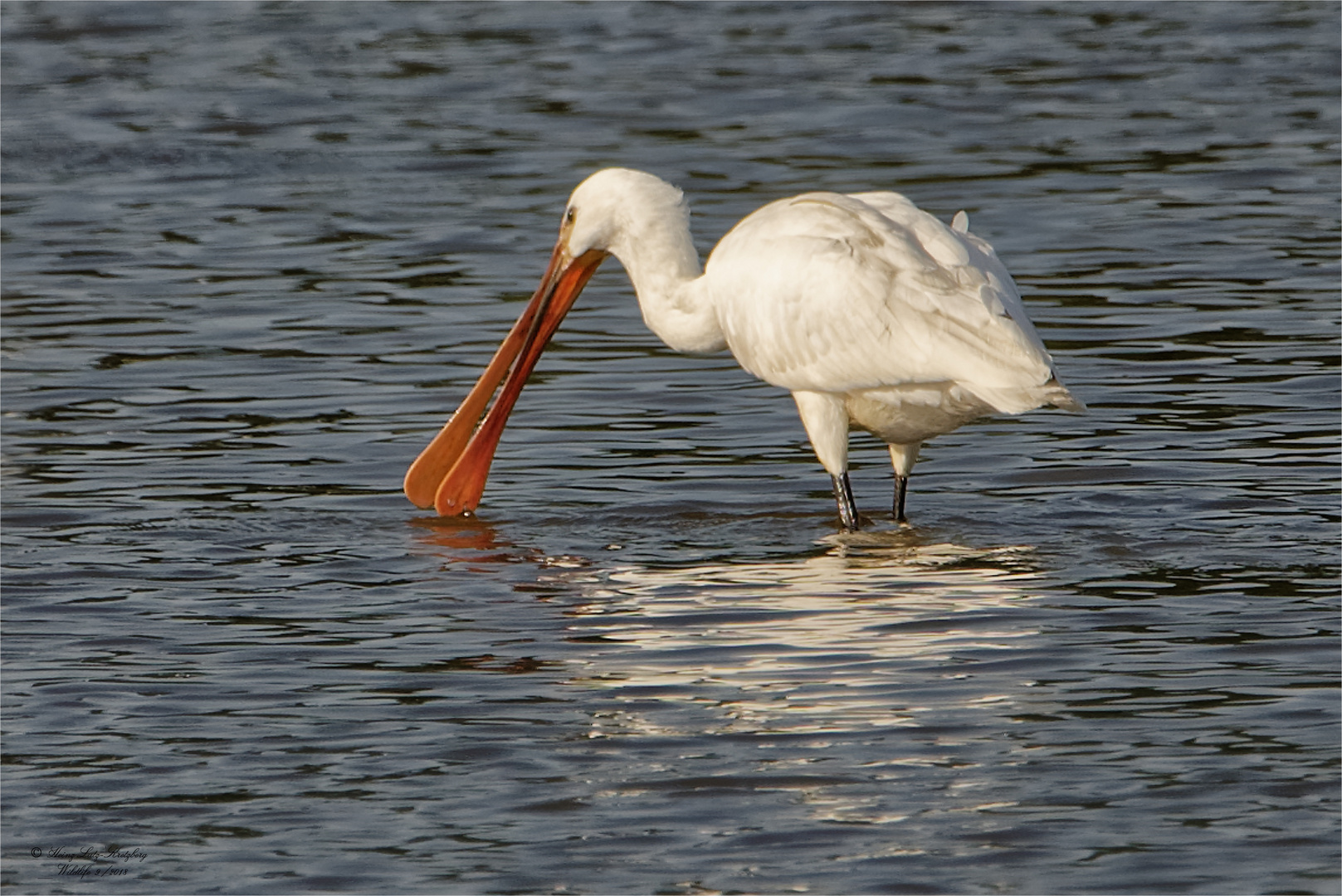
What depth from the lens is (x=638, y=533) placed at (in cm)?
983

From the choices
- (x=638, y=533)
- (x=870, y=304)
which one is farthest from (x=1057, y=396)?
(x=638, y=533)

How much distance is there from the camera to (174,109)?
20.3 metres

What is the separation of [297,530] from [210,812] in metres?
3.34

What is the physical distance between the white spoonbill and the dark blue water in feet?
1.26

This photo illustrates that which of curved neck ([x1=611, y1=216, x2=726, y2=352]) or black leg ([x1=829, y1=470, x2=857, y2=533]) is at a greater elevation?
curved neck ([x1=611, y1=216, x2=726, y2=352])

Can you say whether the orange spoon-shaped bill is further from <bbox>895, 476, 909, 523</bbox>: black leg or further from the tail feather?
the tail feather

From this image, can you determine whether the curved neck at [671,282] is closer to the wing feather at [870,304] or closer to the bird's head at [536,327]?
the bird's head at [536,327]

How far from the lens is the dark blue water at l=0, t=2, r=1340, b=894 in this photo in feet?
21.2

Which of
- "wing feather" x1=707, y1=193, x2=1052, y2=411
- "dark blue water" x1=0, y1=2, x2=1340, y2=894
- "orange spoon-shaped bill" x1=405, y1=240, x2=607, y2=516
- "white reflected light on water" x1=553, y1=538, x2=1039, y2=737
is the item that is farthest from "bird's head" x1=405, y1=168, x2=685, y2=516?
"white reflected light on water" x1=553, y1=538, x2=1039, y2=737

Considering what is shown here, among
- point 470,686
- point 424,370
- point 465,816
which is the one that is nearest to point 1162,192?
point 424,370

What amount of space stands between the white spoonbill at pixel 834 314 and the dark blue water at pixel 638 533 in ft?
1.26

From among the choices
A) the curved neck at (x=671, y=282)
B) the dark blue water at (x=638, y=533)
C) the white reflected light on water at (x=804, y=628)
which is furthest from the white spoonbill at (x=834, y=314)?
the white reflected light on water at (x=804, y=628)

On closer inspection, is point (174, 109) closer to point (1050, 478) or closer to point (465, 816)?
point (1050, 478)

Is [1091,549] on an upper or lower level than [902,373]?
lower
